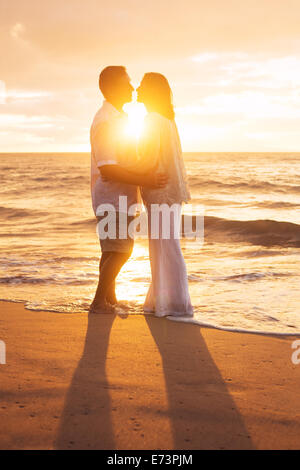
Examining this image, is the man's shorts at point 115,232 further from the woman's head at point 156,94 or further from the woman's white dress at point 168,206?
the woman's head at point 156,94

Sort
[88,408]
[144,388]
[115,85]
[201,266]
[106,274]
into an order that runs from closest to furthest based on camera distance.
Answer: [88,408]
[144,388]
[115,85]
[106,274]
[201,266]

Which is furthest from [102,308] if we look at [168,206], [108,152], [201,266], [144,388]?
[201,266]

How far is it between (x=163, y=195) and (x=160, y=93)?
0.86 meters

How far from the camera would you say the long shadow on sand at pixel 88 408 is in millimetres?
2254

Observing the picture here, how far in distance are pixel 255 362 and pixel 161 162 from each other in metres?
1.84

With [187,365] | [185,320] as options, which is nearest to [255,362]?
[187,365]

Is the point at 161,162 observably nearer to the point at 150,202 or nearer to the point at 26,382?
the point at 150,202

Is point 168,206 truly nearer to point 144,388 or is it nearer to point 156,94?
point 156,94

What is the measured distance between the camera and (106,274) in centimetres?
443

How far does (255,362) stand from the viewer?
3330 millimetres

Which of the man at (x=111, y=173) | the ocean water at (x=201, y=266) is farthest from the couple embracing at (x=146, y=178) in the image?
the ocean water at (x=201, y=266)

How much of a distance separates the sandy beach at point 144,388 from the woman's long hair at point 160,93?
1829 mm

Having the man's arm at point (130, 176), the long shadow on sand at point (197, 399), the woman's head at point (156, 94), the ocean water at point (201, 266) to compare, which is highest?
the woman's head at point (156, 94)

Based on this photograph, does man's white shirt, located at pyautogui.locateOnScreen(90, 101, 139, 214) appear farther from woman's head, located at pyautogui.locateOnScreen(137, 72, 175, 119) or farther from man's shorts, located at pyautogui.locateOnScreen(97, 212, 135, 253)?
woman's head, located at pyautogui.locateOnScreen(137, 72, 175, 119)
